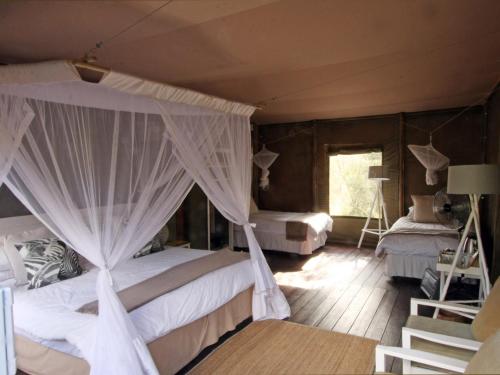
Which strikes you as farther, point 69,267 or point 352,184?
point 352,184

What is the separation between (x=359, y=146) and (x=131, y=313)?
5.22m

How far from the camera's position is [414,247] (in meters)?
4.28

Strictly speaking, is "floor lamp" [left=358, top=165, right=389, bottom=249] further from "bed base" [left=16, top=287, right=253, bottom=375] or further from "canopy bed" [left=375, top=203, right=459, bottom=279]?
"bed base" [left=16, top=287, right=253, bottom=375]

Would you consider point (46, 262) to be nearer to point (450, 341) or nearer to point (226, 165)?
point (226, 165)

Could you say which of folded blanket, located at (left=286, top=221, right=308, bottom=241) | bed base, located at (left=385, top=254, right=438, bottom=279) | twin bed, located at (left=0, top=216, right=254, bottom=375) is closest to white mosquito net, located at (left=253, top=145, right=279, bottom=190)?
folded blanket, located at (left=286, top=221, right=308, bottom=241)

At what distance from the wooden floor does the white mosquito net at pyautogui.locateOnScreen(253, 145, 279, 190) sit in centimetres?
171

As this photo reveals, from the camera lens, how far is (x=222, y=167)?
3.05 m

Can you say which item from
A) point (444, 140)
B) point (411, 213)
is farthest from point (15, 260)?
point (444, 140)

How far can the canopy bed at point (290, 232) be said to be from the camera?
550 cm

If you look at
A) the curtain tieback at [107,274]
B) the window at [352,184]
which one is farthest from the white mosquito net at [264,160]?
the curtain tieback at [107,274]

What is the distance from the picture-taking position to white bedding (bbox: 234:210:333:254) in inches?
218

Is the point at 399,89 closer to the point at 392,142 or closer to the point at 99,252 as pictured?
the point at 392,142

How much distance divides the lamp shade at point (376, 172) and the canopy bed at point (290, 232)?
1.06m

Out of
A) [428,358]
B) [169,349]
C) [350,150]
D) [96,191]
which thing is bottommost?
[169,349]
